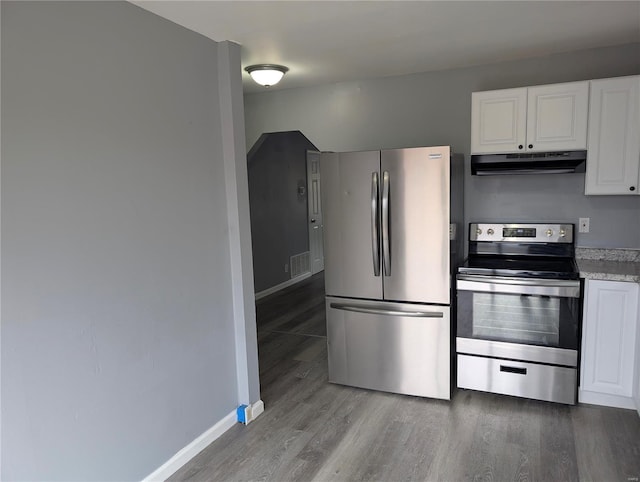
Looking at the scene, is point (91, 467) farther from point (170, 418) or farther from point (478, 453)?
point (478, 453)

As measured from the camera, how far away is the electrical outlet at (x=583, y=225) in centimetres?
342

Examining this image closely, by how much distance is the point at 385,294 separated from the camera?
3268 mm

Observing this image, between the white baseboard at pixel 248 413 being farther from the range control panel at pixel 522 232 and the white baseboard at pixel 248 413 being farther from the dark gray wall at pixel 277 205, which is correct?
the dark gray wall at pixel 277 205

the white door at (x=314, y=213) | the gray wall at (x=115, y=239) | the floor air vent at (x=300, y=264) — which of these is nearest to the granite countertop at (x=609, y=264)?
A: the gray wall at (x=115, y=239)

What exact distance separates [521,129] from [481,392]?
6.16 feet

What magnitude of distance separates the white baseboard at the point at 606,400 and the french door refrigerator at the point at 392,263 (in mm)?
879

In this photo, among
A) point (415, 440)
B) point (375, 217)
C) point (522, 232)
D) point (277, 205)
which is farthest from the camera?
point (277, 205)

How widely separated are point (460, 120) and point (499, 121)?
493 millimetres

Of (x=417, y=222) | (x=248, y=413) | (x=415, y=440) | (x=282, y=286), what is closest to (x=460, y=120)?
(x=417, y=222)

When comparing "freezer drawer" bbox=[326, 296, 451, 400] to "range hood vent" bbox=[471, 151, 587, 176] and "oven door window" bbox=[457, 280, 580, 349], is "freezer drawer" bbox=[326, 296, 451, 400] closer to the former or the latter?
"oven door window" bbox=[457, 280, 580, 349]

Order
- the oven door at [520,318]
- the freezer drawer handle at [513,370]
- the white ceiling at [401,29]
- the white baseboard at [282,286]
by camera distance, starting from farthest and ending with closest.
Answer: the white baseboard at [282,286], the freezer drawer handle at [513,370], the oven door at [520,318], the white ceiling at [401,29]

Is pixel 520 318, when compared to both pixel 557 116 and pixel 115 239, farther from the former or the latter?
pixel 115 239

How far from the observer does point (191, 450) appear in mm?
2621

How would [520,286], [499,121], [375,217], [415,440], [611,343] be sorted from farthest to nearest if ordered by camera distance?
1. [499,121]
2. [375,217]
3. [520,286]
4. [611,343]
5. [415,440]
